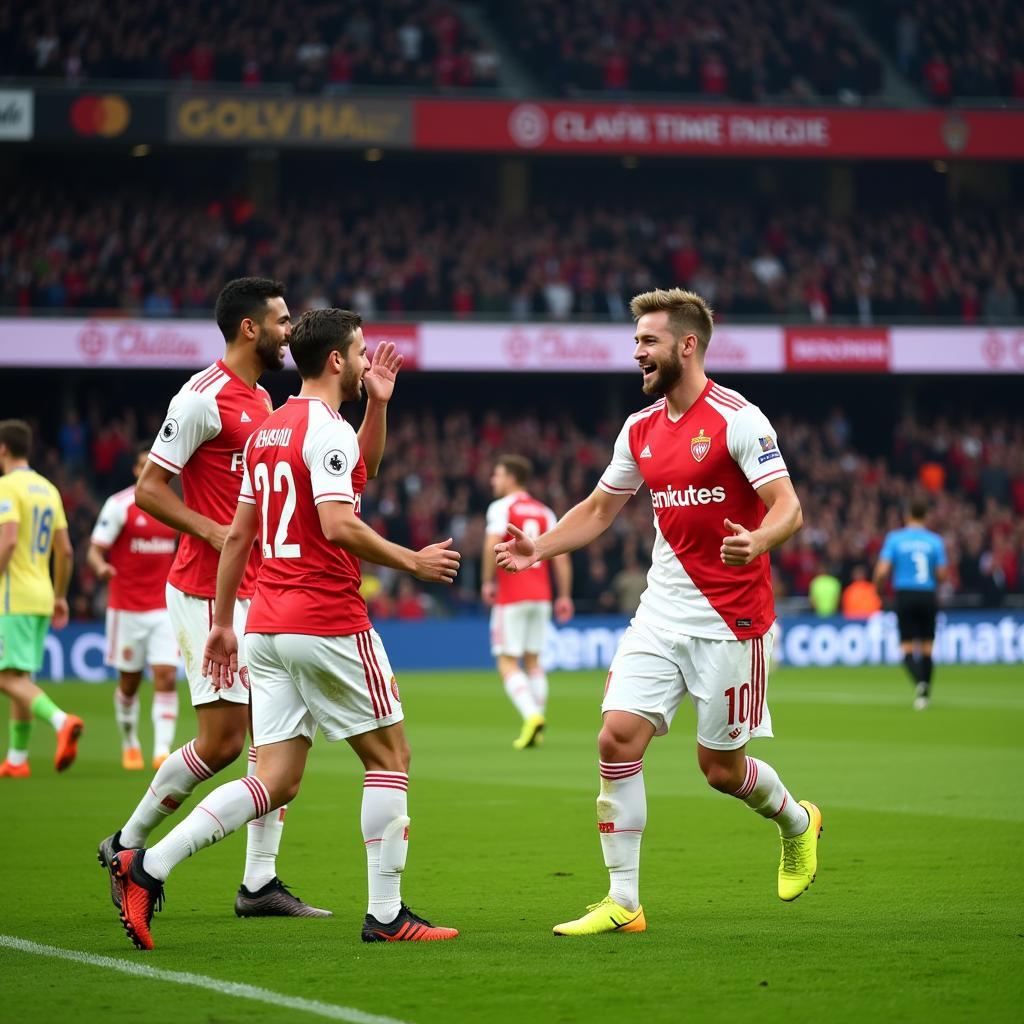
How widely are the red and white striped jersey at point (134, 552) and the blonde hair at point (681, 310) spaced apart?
8.17 meters

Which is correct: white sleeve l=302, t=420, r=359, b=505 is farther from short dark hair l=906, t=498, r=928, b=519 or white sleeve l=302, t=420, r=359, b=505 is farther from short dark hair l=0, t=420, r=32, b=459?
short dark hair l=906, t=498, r=928, b=519

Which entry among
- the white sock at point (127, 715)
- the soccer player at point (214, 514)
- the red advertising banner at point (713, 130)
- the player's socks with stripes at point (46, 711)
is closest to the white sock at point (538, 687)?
the white sock at point (127, 715)

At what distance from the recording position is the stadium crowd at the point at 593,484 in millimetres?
31781

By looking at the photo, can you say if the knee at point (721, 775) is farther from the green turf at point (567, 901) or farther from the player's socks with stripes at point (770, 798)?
the green turf at point (567, 901)

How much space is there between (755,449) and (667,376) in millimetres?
521

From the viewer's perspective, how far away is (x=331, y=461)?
6.49 m

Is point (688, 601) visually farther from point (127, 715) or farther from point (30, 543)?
point (127, 715)

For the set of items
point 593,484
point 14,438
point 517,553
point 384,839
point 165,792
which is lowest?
point 384,839

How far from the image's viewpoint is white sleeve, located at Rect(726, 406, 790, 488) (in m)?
6.90

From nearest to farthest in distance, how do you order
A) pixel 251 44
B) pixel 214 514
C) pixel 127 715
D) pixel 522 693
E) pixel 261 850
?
pixel 261 850 → pixel 214 514 → pixel 127 715 → pixel 522 693 → pixel 251 44

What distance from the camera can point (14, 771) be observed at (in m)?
13.6

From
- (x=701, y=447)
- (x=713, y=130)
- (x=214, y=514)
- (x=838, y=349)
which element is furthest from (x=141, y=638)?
(x=713, y=130)

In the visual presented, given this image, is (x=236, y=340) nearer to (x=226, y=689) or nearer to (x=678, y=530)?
(x=226, y=689)

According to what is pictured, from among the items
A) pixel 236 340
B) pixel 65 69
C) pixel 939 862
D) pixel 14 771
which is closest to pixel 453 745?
pixel 14 771
